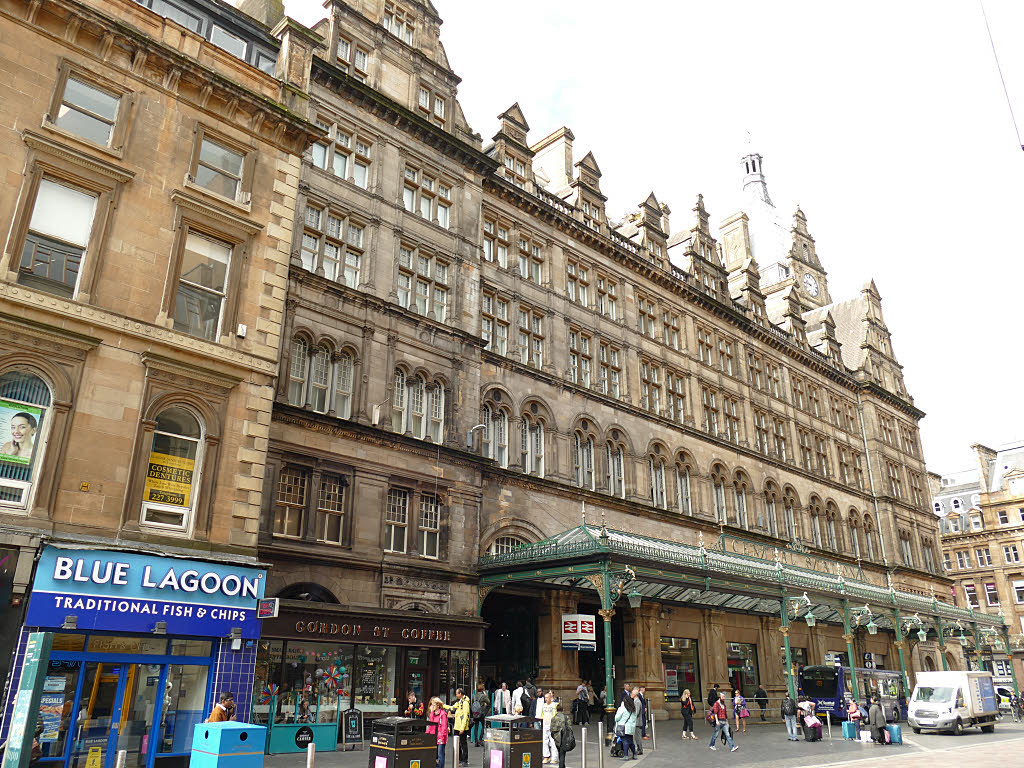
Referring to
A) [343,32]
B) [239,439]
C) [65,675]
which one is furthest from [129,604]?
[343,32]

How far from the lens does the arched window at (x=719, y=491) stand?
40.2 metres

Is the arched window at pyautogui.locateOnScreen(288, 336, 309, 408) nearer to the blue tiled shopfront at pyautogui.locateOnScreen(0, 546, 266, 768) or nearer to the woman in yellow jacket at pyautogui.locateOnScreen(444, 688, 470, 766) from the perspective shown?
the blue tiled shopfront at pyautogui.locateOnScreen(0, 546, 266, 768)

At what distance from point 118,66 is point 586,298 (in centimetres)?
2317

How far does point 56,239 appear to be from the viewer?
1711cm

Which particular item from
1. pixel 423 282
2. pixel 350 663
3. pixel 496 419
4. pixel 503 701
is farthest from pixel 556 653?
pixel 423 282

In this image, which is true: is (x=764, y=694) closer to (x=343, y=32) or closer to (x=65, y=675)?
(x=65, y=675)

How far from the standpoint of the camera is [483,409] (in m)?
30.1

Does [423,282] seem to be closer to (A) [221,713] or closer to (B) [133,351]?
(B) [133,351]

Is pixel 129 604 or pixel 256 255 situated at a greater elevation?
pixel 256 255

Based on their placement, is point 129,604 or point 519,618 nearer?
point 129,604

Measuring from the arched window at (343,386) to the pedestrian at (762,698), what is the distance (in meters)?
24.3

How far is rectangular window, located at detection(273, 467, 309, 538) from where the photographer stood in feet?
73.4

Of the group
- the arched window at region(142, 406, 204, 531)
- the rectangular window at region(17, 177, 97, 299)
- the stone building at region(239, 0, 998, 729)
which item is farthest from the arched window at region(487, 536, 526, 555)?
the rectangular window at region(17, 177, 97, 299)

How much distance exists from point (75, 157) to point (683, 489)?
29894 millimetres
